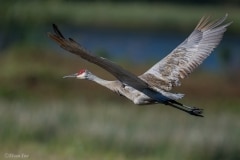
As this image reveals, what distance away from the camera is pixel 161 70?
8.28 meters

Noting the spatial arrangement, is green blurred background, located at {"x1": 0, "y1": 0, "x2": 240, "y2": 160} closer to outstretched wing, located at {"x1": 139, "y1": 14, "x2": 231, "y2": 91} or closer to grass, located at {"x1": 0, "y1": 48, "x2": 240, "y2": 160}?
grass, located at {"x1": 0, "y1": 48, "x2": 240, "y2": 160}

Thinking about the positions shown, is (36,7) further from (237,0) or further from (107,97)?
(237,0)

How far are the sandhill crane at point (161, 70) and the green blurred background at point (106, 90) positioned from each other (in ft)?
6.82

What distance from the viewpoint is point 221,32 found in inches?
342

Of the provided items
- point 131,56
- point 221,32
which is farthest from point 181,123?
point 131,56

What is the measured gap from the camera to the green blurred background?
10977mm

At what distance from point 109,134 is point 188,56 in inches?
114

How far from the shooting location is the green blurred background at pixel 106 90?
11.0 metres

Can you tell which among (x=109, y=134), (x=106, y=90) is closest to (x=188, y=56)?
(x=109, y=134)

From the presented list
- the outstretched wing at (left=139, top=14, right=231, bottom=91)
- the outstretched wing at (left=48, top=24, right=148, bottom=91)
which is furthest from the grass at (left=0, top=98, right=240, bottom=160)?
→ the outstretched wing at (left=48, top=24, right=148, bottom=91)

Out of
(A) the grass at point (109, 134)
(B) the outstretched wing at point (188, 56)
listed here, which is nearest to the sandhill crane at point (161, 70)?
(B) the outstretched wing at point (188, 56)

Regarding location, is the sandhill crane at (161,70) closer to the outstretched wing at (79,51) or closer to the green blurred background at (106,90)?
the outstretched wing at (79,51)

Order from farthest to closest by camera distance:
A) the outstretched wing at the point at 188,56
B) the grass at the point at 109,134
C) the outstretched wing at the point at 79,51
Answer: the grass at the point at 109,134
the outstretched wing at the point at 188,56
the outstretched wing at the point at 79,51

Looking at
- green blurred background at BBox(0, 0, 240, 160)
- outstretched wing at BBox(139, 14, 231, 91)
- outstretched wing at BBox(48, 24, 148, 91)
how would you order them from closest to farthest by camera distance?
outstretched wing at BBox(48, 24, 148, 91) < outstretched wing at BBox(139, 14, 231, 91) < green blurred background at BBox(0, 0, 240, 160)
